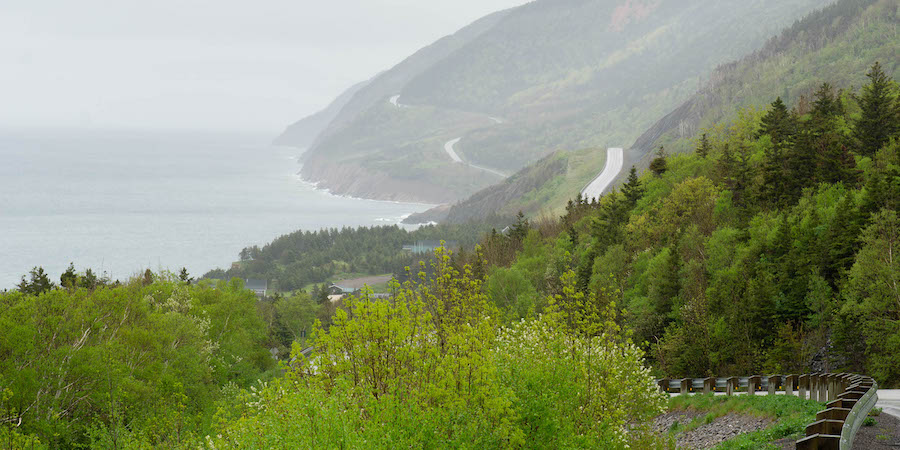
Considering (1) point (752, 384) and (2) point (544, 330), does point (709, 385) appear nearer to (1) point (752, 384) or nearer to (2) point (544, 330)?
(1) point (752, 384)

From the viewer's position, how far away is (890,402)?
3025cm

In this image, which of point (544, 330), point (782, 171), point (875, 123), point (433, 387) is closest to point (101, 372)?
point (544, 330)

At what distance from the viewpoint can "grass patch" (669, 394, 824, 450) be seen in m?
27.1

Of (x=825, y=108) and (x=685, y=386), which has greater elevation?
(x=825, y=108)

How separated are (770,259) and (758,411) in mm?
36775

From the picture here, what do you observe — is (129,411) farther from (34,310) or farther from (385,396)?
(385,396)

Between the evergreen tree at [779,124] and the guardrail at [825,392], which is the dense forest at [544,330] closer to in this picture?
the evergreen tree at [779,124]

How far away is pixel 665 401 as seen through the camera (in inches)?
1523

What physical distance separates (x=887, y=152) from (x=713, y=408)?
48.1m

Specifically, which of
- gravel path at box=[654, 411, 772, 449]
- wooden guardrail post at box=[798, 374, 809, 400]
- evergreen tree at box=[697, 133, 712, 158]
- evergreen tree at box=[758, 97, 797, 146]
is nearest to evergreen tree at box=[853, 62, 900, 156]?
evergreen tree at box=[758, 97, 797, 146]

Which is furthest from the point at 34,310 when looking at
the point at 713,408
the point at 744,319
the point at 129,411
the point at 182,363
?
the point at 744,319

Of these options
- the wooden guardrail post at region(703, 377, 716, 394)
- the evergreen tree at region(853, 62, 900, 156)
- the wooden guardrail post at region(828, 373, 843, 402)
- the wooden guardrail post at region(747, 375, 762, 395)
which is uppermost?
the evergreen tree at region(853, 62, 900, 156)

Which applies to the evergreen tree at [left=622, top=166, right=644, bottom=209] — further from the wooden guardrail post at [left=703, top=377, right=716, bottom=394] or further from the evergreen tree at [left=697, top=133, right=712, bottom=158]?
the wooden guardrail post at [left=703, top=377, right=716, bottom=394]

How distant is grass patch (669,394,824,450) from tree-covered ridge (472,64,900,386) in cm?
741
